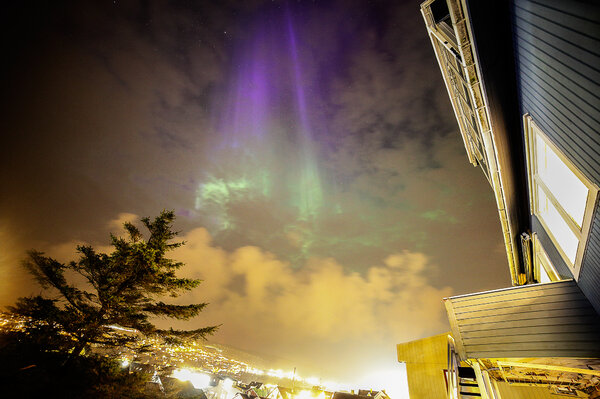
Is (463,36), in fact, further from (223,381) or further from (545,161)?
(223,381)

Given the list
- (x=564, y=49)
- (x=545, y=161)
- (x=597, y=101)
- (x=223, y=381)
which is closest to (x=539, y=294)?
(x=545, y=161)

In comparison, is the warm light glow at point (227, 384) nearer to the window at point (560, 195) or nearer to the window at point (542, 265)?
the window at point (542, 265)

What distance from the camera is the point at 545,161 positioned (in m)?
5.07

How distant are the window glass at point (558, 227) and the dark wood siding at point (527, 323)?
0.81 meters

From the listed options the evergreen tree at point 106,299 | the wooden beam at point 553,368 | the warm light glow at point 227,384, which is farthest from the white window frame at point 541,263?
the warm light glow at point 227,384

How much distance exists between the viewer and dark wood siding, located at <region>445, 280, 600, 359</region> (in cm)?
488

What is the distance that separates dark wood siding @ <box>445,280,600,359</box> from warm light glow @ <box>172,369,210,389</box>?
52.7m

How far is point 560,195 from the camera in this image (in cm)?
492

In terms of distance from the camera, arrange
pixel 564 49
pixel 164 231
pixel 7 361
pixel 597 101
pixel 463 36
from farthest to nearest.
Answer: pixel 164 231 → pixel 7 361 → pixel 463 36 → pixel 564 49 → pixel 597 101

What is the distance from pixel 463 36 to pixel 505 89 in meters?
1.71

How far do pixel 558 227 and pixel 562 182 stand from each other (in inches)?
65.7

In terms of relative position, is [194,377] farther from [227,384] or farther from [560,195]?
[560,195]

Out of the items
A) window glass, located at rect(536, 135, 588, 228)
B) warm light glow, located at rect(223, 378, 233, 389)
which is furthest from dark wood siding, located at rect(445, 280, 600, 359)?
warm light glow, located at rect(223, 378, 233, 389)

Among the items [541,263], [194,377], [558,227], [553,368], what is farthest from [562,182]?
[194,377]
